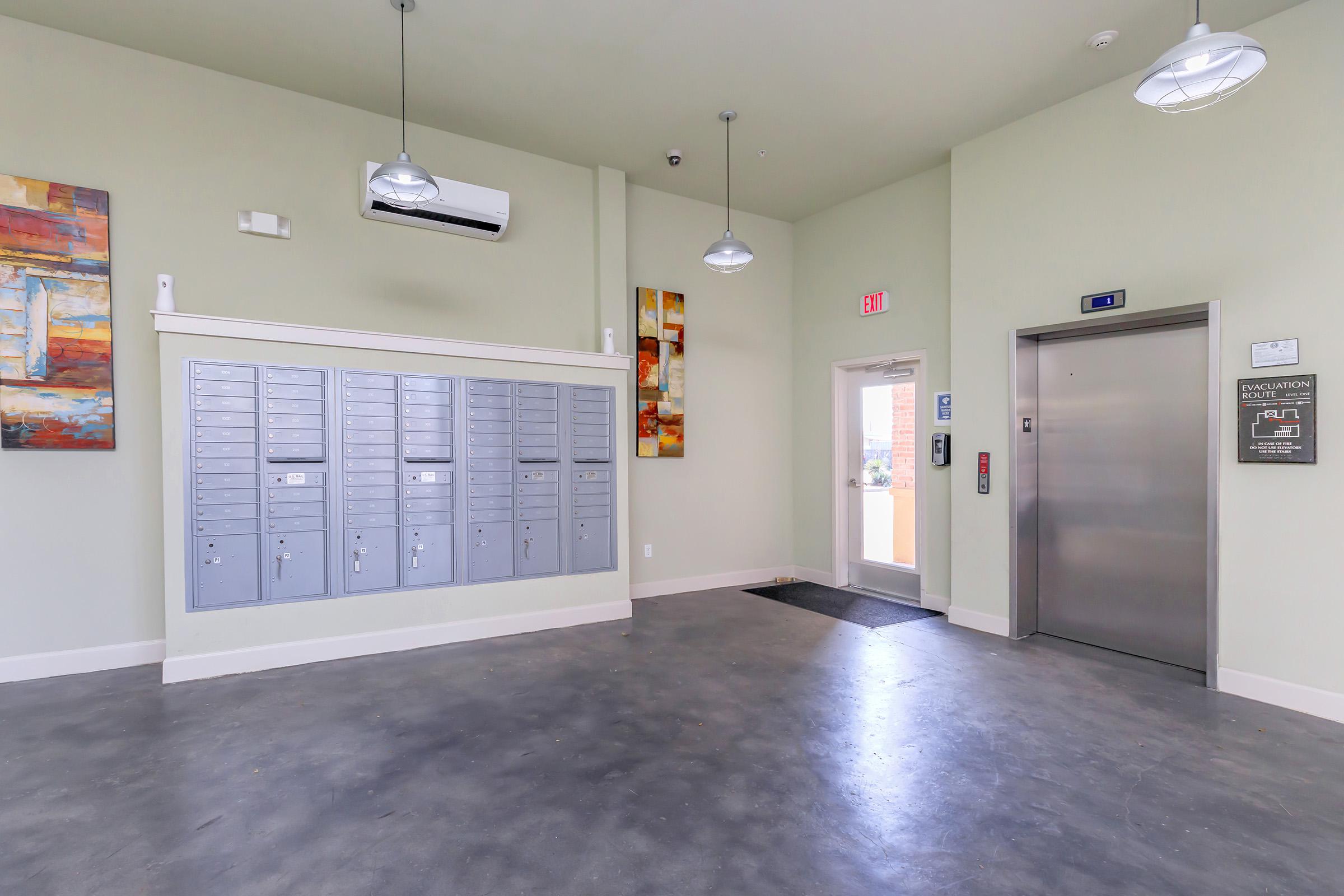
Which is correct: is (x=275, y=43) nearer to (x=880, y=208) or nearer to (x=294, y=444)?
(x=294, y=444)

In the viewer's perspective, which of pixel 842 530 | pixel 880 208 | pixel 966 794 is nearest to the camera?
pixel 966 794

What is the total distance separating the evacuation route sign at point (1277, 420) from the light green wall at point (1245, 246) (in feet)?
0.16

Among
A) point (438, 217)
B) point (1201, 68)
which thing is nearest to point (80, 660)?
point (438, 217)

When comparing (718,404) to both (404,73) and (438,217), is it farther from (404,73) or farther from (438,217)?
(404,73)

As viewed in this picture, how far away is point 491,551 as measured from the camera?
14.3 ft

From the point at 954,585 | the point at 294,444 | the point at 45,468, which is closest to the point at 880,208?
the point at 954,585

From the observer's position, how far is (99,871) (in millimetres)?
1914

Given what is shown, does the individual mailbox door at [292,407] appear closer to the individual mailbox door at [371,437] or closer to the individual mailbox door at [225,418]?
the individual mailbox door at [225,418]

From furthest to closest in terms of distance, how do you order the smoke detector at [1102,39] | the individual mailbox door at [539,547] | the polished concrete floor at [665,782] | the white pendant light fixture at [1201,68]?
the individual mailbox door at [539,547] < the smoke detector at [1102,39] < the white pendant light fixture at [1201,68] < the polished concrete floor at [665,782]

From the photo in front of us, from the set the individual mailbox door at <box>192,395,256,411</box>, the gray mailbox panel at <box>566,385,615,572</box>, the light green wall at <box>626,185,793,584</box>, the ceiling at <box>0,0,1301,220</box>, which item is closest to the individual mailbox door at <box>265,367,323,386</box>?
the individual mailbox door at <box>192,395,256,411</box>

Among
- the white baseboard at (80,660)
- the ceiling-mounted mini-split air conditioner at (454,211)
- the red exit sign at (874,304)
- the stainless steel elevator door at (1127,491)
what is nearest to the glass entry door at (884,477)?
the red exit sign at (874,304)

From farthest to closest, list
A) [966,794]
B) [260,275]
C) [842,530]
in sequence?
[842,530]
[260,275]
[966,794]

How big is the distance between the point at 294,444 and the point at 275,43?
2.25m

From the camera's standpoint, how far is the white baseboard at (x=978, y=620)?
14.4 feet
